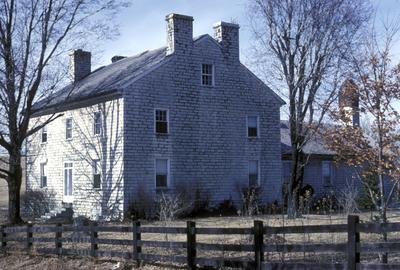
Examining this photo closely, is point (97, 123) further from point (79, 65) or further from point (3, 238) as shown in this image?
point (3, 238)

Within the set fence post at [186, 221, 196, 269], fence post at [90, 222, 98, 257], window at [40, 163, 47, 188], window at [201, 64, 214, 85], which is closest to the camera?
fence post at [186, 221, 196, 269]

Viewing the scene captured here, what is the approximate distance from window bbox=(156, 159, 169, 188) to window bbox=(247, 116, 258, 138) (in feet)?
18.9

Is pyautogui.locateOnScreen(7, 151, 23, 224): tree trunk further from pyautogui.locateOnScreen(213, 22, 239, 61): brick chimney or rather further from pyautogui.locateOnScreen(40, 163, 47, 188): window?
pyautogui.locateOnScreen(213, 22, 239, 61): brick chimney

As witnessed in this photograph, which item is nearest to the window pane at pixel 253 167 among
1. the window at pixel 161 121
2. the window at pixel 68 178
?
the window at pixel 161 121

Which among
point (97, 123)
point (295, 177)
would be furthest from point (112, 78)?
point (295, 177)

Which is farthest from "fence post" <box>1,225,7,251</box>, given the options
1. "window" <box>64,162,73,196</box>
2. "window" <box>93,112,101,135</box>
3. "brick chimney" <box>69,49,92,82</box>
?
"brick chimney" <box>69,49,92,82</box>

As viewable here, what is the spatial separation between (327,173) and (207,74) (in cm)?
1371

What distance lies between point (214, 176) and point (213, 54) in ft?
21.4

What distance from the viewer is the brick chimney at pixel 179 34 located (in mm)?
29984

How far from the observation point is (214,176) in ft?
102

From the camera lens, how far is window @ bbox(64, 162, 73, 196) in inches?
1288

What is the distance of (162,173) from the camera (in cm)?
2955

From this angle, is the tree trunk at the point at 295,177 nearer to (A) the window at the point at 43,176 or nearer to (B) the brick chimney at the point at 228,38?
(B) the brick chimney at the point at 228,38

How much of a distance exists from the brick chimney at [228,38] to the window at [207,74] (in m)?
1.28
